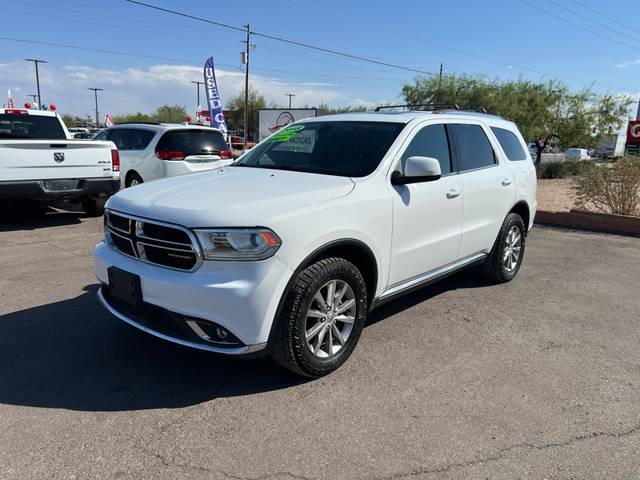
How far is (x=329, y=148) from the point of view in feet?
13.9

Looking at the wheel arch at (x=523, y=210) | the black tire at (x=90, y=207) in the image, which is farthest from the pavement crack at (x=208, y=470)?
the black tire at (x=90, y=207)

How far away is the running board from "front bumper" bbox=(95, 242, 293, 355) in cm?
111

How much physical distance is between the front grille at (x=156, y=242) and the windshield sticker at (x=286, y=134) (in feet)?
5.86

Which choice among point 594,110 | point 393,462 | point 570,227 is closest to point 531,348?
point 393,462

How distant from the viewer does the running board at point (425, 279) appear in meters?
3.87

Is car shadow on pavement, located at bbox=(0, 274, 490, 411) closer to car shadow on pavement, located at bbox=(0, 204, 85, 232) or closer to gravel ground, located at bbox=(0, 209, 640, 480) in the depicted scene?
gravel ground, located at bbox=(0, 209, 640, 480)

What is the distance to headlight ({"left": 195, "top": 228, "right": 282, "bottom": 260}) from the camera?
2.86m

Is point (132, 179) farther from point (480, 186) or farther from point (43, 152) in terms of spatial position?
point (480, 186)

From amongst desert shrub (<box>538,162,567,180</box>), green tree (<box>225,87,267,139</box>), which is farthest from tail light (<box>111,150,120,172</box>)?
green tree (<box>225,87,267,139</box>)

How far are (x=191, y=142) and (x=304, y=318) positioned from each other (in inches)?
278

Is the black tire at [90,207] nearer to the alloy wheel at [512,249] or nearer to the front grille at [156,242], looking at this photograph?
the front grille at [156,242]

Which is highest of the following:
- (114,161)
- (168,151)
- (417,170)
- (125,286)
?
(417,170)

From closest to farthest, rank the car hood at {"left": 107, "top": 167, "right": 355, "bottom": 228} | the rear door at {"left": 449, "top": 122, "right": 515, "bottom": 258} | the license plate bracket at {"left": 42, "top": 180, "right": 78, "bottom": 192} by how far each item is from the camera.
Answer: the car hood at {"left": 107, "top": 167, "right": 355, "bottom": 228} → the rear door at {"left": 449, "top": 122, "right": 515, "bottom": 258} → the license plate bracket at {"left": 42, "top": 180, "right": 78, "bottom": 192}

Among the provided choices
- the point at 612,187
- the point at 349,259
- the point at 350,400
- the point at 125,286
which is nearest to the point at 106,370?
the point at 125,286
